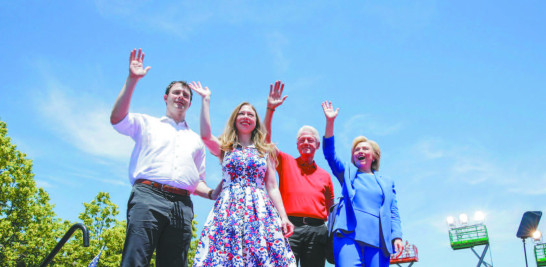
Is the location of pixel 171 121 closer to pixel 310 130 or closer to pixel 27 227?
pixel 310 130

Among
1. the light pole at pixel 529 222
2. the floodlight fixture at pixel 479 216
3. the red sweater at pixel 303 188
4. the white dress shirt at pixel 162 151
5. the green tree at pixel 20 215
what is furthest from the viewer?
the floodlight fixture at pixel 479 216

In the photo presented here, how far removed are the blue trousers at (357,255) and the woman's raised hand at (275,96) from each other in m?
1.76

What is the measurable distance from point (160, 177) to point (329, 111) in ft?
7.52

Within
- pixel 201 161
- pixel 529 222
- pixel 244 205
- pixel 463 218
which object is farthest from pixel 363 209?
pixel 463 218

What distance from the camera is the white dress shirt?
411cm

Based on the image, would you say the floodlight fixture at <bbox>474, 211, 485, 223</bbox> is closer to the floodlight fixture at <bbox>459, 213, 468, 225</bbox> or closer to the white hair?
the floodlight fixture at <bbox>459, 213, 468, 225</bbox>

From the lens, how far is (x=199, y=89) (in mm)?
4594

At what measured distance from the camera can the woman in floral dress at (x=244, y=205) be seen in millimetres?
3971

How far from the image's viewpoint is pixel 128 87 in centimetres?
408

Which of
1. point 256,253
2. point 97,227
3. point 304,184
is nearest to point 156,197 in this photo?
point 256,253

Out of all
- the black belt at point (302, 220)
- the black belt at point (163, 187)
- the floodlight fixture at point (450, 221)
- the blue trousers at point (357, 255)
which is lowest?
the blue trousers at point (357, 255)

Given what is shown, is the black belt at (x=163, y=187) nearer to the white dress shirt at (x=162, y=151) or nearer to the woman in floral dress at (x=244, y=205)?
the white dress shirt at (x=162, y=151)

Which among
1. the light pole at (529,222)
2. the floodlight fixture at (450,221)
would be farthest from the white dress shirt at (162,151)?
the floodlight fixture at (450,221)

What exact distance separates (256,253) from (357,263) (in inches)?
52.9
